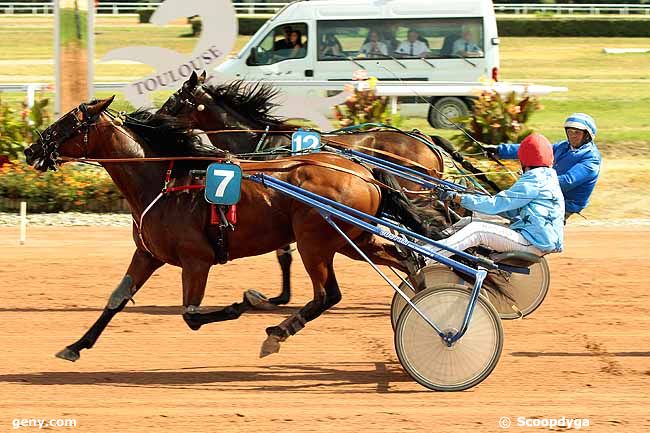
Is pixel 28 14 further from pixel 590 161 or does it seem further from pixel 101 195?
pixel 590 161

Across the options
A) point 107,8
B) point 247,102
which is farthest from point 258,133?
point 107,8

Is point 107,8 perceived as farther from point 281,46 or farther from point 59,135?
point 59,135

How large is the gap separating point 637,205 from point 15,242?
7.29 metres

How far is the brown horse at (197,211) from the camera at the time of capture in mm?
6953

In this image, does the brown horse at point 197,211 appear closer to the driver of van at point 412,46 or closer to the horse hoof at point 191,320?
the horse hoof at point 191,320

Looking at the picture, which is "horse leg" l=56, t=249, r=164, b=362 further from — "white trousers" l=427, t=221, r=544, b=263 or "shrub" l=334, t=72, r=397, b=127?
"shrub" l=334, t=72, r=397, b=127

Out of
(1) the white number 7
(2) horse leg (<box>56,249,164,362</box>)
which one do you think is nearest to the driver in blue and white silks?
(1) the white number 7

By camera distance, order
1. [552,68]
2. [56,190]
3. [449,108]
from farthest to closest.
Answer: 1. [552,68]
2. [449,108]
3. [56,190]

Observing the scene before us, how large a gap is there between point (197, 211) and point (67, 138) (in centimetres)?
95

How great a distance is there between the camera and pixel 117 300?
7.05 meters

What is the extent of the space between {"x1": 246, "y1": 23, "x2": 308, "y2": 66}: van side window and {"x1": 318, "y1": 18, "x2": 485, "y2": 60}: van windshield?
26.0 inches

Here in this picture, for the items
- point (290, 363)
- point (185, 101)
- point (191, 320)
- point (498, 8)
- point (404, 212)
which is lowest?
point (290, 363)

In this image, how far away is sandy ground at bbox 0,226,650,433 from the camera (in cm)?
601

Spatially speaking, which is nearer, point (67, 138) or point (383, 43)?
point (67, 138)
